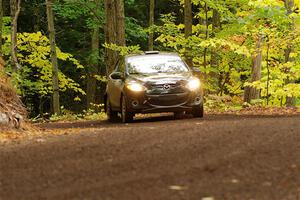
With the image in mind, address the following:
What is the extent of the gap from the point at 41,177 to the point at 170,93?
23.9 feet

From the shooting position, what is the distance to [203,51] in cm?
2138

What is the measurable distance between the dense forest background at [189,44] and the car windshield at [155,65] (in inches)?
75.6

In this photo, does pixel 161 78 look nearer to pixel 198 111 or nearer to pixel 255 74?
pixel 198 111

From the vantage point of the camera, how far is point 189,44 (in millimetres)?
20734

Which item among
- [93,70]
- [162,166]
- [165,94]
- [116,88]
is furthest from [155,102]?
[93,70]

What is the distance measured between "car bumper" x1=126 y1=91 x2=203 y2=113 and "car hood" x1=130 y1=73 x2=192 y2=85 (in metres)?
0.31

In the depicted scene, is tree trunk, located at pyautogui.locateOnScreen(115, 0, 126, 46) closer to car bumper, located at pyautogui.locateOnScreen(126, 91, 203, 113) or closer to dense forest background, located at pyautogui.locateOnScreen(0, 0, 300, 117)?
dense forest background, located at pyautogui.locateOnScreen(0, 0, 300, 117)

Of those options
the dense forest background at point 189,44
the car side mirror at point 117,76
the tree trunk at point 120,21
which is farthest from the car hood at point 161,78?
the tree trunk at point 120,21

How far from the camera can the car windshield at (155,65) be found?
46.5ft

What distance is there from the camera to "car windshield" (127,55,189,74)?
14172 mm

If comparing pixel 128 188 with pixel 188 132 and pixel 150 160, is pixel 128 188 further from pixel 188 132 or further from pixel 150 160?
pixel 188 132

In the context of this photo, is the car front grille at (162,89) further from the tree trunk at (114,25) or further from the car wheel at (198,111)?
the tree trunk at (114,25)

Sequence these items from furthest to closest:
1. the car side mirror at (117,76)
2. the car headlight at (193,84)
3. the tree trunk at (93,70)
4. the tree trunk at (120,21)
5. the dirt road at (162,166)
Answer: the tree trunk at (93,70) < the tree trunk at (120,21) < the car side mirror at (117,76) < the car headlight at (193,84) < the dirt road at (162,166)

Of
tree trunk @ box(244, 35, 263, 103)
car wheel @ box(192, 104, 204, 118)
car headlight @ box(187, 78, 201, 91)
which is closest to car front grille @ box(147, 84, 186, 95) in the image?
car headlight @ box(187, 78, 201, 91)
